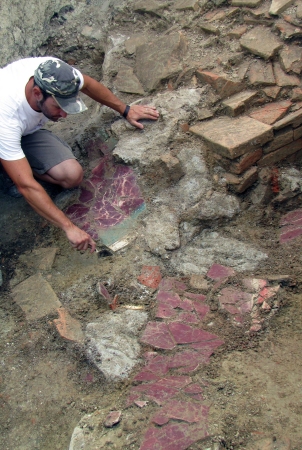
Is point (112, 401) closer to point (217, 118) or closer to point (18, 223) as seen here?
point (18, 223)

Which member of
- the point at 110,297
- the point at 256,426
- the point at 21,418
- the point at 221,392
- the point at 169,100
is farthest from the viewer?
the point at 169,100

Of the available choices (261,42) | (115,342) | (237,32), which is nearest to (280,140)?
(261,42)

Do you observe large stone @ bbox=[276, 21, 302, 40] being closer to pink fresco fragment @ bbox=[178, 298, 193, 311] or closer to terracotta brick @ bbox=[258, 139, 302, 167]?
terracotta brick @ bbox=[258, 139, 302, 167]

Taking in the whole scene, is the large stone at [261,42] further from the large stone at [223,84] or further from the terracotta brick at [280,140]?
the terracotta brick at [280,140]

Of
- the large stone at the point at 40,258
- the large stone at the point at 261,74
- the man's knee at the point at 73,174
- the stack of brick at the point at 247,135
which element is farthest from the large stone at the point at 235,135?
the large stone at the point at 40,258

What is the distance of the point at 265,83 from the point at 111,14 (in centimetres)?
168

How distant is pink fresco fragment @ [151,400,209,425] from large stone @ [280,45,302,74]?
2.31 m

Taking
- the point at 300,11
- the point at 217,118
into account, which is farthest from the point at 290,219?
the point at 300,11

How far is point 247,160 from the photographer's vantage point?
3219 mm

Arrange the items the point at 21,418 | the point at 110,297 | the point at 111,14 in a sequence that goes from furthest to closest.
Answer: the point at 111,14
the point at 110,297
the point at 21,418

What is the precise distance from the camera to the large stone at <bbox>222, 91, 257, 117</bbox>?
3.33 meters

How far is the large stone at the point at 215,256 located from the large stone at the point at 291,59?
4.12ft

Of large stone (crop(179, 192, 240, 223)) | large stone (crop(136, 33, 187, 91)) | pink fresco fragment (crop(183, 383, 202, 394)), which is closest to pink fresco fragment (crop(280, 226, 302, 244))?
large stone (crop(179, 192, 240, 223))

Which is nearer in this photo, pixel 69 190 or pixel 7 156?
pixel 7 156
